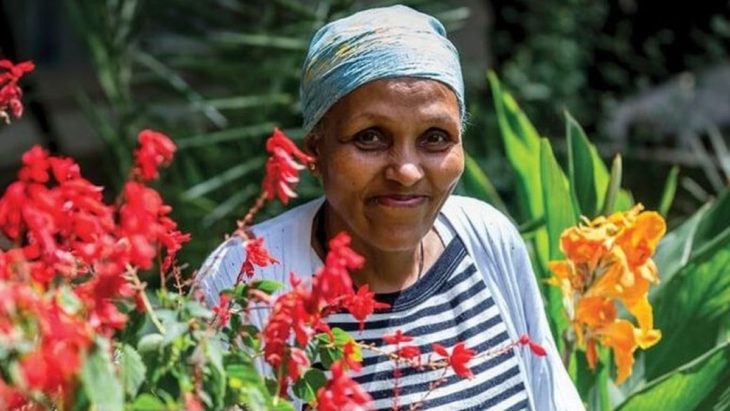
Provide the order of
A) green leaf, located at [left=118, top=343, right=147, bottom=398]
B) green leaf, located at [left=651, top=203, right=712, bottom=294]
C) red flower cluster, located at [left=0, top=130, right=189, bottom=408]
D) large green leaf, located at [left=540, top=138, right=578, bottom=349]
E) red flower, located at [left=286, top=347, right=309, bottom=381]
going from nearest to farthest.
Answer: red flower cluster, located at [left=0, top=130, right=189, bottom=408] → green leaf, located at [left=118, top=343, right=147, bottom=398] → red flower, located at [left=286, top=347, right=309, bottom=381] → large green leaf, located at [left=540, top=138, right=578, bottom=349] → green leaf, located at [left=651, top=203, right=712, bottom=294]

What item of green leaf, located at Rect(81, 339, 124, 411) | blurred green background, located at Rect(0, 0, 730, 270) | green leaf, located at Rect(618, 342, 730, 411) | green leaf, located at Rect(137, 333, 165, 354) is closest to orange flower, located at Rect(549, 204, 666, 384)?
green leaf, located at Rect(618, 342, 730, 411)

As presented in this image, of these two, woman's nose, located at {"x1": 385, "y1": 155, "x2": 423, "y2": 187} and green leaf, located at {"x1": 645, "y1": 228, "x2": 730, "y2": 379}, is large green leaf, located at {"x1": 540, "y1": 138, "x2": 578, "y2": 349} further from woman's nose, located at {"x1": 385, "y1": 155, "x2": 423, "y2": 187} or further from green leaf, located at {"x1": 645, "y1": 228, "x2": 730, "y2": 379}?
woman's nose, located at {"x1": 385, "y1": 155, "x2": 423, "y2": 187}

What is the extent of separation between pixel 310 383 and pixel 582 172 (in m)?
1.44

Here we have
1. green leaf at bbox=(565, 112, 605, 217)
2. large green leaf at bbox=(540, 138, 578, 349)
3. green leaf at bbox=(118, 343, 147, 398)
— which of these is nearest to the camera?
green leaf at bbox=(118, 343, 147, 398)

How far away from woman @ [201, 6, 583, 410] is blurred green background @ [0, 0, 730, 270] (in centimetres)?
148

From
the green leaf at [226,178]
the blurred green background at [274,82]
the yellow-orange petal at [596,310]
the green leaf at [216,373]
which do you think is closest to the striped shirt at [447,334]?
the yellow-orange petal at [596,310]

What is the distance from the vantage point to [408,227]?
200 centimetres

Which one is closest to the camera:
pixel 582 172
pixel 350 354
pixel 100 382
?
pixel 100 382

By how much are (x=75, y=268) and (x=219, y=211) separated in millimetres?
2532

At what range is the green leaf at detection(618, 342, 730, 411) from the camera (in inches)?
93.4

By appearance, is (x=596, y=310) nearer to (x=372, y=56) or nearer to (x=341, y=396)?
(x=372, y=56)

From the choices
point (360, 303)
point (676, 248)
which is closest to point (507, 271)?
point (360, 303)

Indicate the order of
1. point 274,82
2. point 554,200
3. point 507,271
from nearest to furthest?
point 507,271
point 554,200
point 274,82

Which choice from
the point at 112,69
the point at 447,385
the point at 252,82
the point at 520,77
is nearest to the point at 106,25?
the point at 112,69
